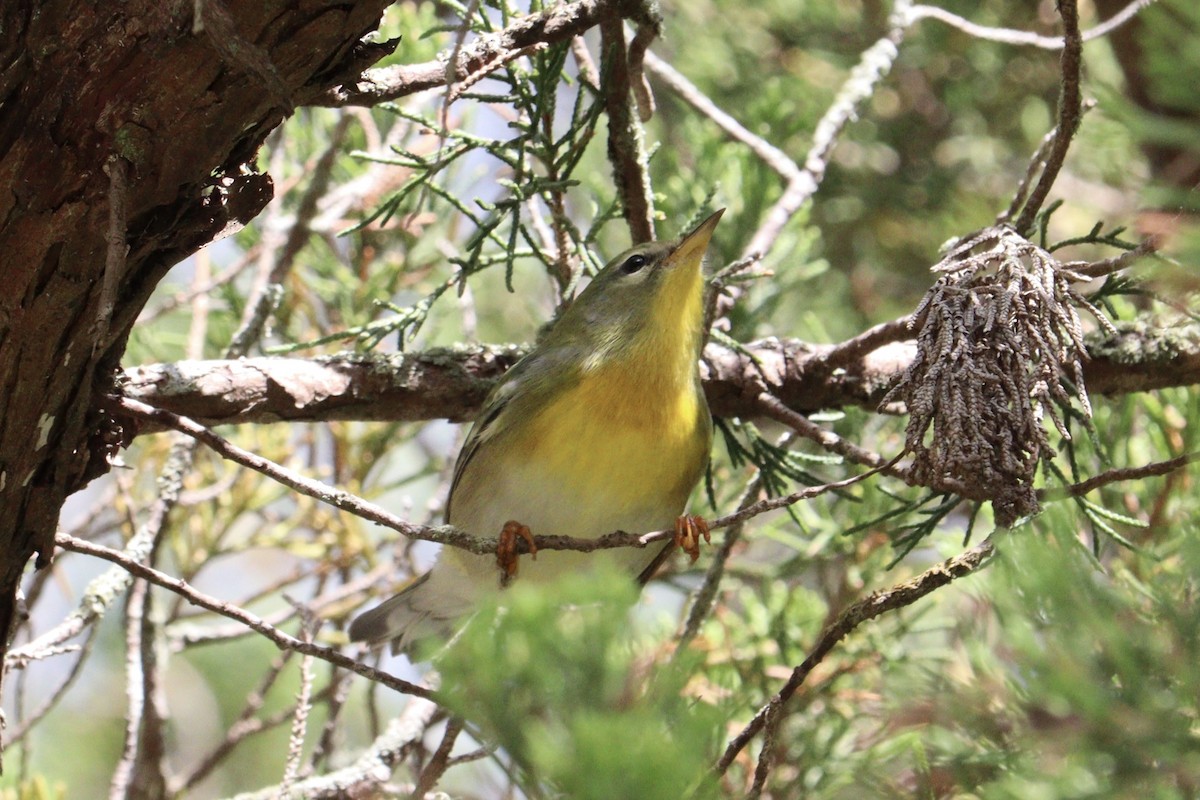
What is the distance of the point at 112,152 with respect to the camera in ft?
6.16

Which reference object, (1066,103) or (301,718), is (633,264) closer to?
(1066,103)

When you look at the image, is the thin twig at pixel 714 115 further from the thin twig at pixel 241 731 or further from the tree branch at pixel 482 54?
the thin twig at pixel 241 731

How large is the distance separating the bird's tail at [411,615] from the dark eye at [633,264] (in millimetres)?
1137

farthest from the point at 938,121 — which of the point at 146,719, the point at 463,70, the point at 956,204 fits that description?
→ the point at 146,719

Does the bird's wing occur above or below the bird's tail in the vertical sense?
above

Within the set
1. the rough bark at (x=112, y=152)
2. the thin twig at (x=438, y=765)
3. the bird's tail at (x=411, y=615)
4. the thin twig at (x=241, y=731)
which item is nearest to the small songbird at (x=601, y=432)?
the bird's tail at (x=411, y=615)

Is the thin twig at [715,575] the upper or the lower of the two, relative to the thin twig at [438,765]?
upper

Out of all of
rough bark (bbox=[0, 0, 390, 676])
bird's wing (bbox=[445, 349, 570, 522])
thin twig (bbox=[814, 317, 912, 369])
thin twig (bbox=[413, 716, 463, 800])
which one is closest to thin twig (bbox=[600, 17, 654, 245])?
bird's wing (bbox=[445, 349, 570, 522])

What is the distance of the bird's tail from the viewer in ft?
12.2

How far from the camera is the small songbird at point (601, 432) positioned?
127 inches

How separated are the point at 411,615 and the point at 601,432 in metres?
1.04

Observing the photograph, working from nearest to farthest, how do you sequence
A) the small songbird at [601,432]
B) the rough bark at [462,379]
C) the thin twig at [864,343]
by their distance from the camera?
the rough bark at [462,379], the thin twig at [864,343], the small songbird at [601,432]

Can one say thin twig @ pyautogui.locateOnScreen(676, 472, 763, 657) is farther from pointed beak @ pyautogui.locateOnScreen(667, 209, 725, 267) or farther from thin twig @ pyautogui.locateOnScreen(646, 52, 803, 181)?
thin twig @ pyautogui.locateOnScreen(646, 52, 803, 181)

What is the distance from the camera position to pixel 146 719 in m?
3.69
